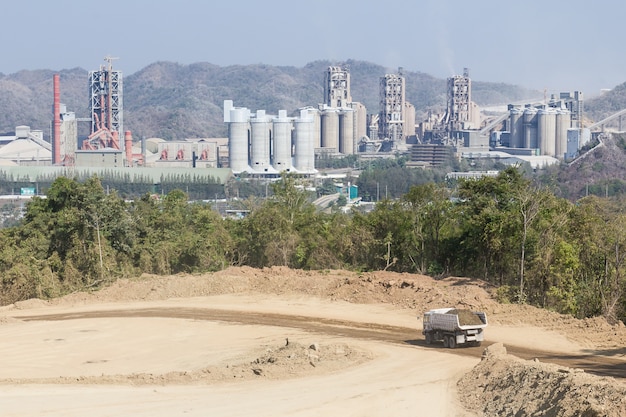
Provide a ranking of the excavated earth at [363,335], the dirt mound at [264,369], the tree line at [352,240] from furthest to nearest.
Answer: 1. the tree line at [352,240]
2. the dirt mound at [264,369]
3. the excavated earth at [363,335]

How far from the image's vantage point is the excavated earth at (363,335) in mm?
21766

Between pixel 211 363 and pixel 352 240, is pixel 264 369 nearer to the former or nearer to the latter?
pixel 211 363

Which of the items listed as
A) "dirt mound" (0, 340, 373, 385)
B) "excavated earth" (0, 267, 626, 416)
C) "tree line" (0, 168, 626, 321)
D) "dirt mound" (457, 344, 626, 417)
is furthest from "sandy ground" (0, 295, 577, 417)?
"tree line" (0, 168, 626, 321)

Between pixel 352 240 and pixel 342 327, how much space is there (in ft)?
50.8

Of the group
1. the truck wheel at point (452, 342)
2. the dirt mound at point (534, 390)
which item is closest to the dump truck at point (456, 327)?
the truck wheel at point (452, 342)

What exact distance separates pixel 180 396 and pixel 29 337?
11.6 metres

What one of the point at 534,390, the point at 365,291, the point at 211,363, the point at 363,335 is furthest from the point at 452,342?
the point at 365,291

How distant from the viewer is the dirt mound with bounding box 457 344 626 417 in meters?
19.2

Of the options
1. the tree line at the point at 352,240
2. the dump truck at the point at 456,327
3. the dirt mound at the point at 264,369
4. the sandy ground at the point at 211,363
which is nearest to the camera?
the sandy ground at the point at 211,363

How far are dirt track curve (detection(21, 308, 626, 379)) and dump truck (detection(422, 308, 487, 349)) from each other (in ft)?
0.92

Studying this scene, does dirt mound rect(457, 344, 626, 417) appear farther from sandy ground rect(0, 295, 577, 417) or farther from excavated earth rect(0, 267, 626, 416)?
sandy ground rect(0, 295, 577, 417)

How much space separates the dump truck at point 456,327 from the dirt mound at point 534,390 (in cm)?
391

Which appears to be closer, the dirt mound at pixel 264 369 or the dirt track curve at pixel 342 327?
the dirt mound at pixel 264 369

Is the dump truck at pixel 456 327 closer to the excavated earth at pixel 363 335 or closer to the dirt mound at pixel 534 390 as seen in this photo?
the excavated earth at pixel 363 335
